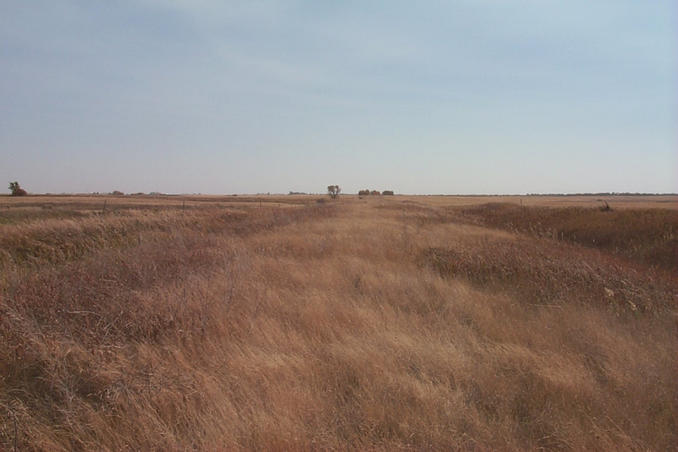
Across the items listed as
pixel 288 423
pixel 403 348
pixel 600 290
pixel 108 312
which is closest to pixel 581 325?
pixel 600 290

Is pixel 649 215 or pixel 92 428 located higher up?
pixel 649 215

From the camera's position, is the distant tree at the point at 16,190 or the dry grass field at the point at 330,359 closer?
the dry grass field at the point at 330,359

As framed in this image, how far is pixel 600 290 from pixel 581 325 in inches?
73.7

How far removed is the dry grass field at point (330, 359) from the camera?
7.84 ft

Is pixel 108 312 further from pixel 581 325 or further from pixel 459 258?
pixel 459 258

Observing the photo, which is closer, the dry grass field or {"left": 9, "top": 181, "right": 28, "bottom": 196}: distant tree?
the dry grass field

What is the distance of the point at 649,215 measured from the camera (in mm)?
15102

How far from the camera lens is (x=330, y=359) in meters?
3.37

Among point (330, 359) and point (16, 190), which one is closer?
point (330, 359)

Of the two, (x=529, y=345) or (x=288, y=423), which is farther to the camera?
(x=529, y=345)

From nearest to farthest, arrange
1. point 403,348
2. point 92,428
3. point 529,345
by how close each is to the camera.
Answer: point 92,428, point 403,348, point 529,345

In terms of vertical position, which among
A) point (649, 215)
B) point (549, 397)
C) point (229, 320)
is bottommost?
point (549, 397)

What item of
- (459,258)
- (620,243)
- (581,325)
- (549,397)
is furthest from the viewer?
(620,243)

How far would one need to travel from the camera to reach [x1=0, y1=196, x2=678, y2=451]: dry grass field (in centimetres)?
239
